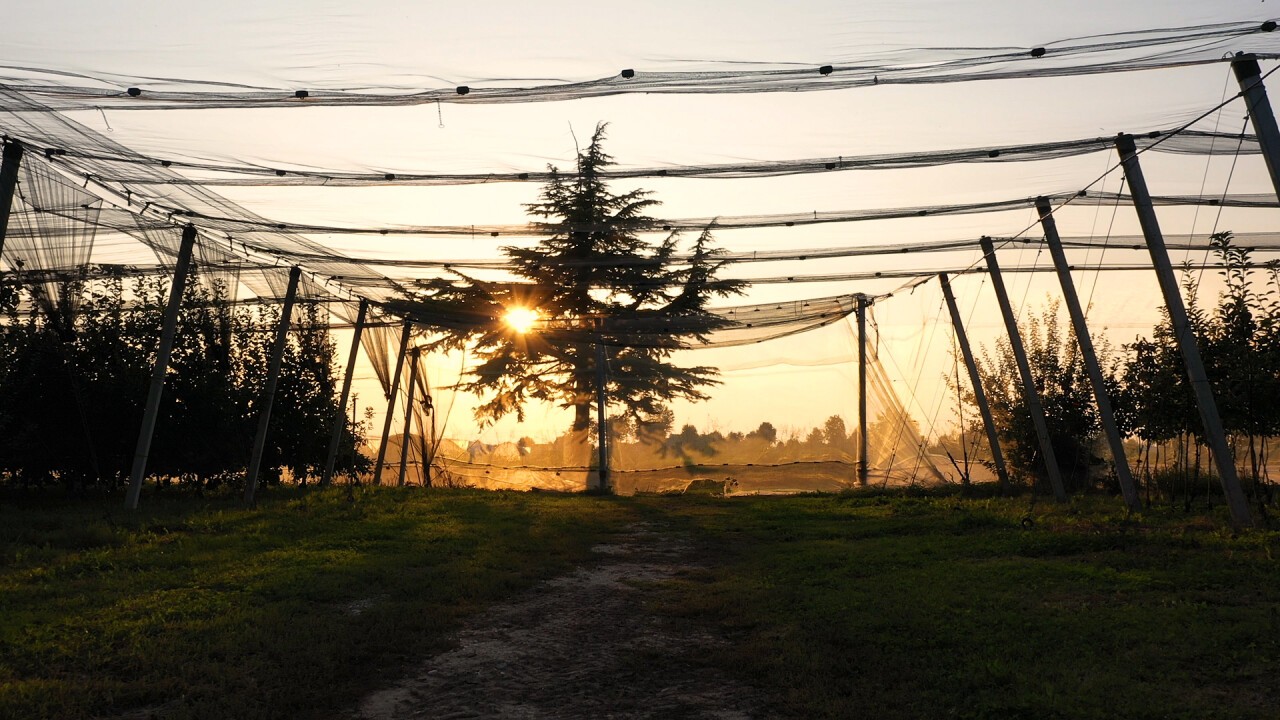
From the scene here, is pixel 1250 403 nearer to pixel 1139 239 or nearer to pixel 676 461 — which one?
pixel 1139 239

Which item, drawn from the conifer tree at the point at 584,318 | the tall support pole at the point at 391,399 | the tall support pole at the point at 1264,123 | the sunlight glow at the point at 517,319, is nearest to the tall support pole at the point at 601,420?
the conifer tree at the point at 584,318

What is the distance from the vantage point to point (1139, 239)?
1571 centimetres

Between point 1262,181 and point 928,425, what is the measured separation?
10367 mm

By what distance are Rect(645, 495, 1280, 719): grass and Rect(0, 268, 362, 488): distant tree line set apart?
10.7 metres

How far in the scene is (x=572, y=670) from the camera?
6.49m

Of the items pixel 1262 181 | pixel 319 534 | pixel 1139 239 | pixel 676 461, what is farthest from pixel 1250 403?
pixel 676 461

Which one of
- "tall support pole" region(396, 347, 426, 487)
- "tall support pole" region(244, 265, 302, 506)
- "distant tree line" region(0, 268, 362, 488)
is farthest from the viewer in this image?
"tall support pole" region(396, 347, 426, 487)

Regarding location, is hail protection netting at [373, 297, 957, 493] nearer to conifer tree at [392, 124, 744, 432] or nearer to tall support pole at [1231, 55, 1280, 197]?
conifer tree at [392, 124, 744, 432]

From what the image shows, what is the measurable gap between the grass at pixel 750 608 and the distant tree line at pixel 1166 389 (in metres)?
1.69

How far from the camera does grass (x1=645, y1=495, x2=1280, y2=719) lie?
5539mm

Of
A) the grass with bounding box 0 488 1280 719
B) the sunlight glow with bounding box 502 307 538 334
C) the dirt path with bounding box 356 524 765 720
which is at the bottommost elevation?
the dirt path with bounding box 356 524 765 720

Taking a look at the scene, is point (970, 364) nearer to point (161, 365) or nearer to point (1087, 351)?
point (1087, 351)

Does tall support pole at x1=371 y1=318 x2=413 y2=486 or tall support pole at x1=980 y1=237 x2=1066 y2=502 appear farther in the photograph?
tall support pole at x1=371 y1=318 x2=413 y2=486

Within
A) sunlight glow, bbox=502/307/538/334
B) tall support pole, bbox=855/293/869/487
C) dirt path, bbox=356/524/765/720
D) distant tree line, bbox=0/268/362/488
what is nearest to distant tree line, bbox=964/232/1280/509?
tall support pole, bbox=855/293/869/487
